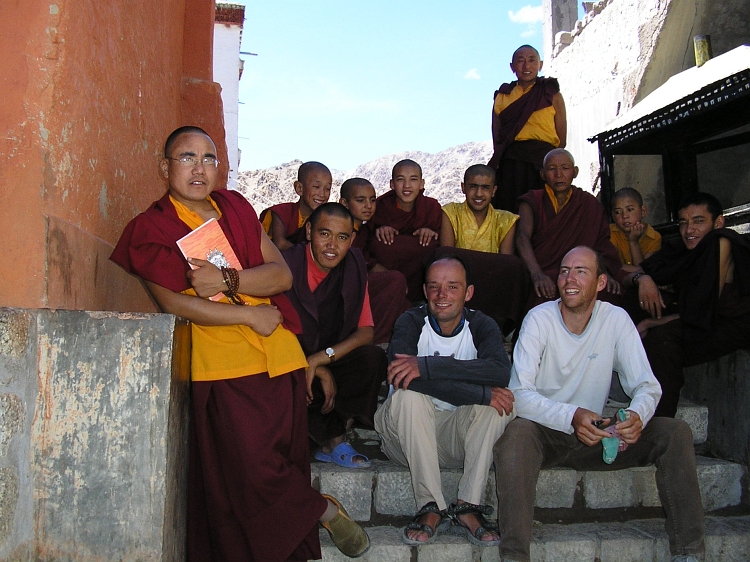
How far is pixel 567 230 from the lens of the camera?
476 cm

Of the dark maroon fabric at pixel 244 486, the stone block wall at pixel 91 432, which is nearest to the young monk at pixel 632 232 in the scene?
the dark maroon fabric at pixel 244 486

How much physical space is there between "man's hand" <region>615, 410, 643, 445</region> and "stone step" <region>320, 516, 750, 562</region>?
1.39 feet

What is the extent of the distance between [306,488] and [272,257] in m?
0.90

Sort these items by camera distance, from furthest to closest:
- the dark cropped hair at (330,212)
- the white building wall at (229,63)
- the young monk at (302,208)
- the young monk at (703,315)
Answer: the white building wall at (229,63)
the young monk at (302,208)
the young monk at (703,315)
the dark cropped hair at (330,212)

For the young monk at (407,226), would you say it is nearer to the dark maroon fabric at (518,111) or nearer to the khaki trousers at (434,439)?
the dark maroon fabric at (518,111)

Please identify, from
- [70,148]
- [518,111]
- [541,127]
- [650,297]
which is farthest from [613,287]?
[70,148]

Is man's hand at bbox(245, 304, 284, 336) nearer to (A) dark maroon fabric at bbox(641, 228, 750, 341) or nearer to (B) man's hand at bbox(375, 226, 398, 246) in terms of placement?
(B) man's hand at bbox(375, 226, 398, 246)

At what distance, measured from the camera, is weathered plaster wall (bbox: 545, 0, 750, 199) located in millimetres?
7562

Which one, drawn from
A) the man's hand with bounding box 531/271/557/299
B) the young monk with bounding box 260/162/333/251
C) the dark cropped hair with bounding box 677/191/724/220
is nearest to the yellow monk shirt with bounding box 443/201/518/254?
the man's hand with bounding box 531/271/557/299

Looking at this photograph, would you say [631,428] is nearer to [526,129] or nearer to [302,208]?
[302,208]

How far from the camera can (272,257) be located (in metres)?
2.66

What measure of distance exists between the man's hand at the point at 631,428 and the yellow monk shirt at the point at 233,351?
1.38 meters

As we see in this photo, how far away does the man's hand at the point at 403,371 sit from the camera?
9.52 ft

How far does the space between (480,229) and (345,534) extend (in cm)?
282
